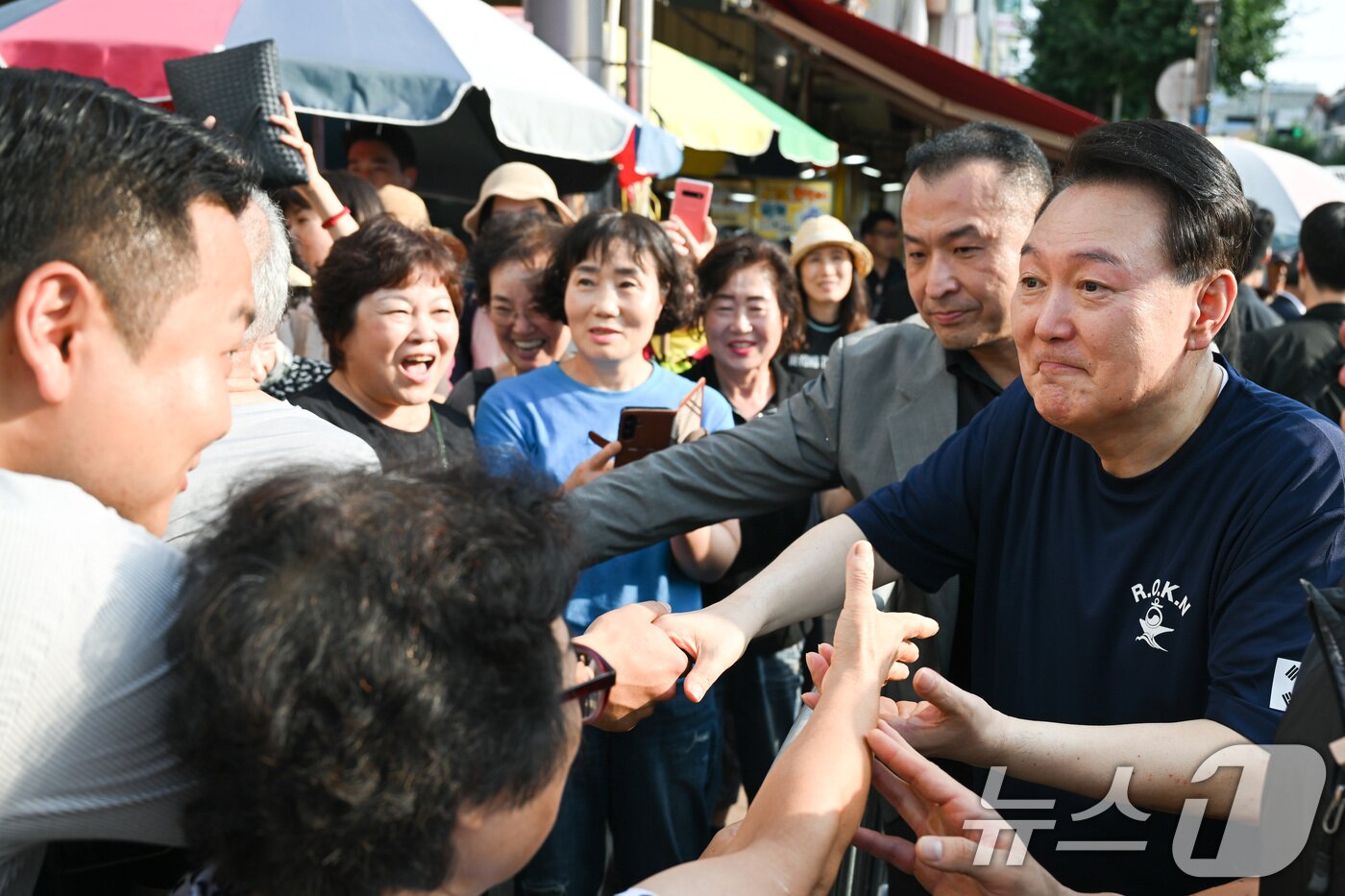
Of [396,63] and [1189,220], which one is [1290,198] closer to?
[396,63]

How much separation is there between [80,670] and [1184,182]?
176cm

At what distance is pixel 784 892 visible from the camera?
1497mm

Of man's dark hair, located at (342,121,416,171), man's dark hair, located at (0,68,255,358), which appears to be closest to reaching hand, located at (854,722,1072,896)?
man's dark hair, located at (0,68,255,358)

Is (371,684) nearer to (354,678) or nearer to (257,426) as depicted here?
(354,678)

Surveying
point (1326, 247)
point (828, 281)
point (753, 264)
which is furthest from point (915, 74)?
point (753, 264)

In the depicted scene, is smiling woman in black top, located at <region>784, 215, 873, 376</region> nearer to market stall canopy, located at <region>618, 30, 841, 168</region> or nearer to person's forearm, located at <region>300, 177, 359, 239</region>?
market stall canopy, located at <region>618, 30, 841, 168</region>

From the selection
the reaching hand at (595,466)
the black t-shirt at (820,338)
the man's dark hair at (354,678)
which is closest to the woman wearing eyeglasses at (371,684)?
the man's dark hair at (354,678)

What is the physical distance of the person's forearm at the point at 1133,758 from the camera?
1.75m

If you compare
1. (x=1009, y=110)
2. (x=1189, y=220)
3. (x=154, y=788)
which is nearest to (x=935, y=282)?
(x=1189, y=220)

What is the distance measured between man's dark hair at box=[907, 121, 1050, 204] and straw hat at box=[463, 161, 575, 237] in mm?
2946

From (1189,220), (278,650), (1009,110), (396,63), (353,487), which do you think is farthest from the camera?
(1009,110)

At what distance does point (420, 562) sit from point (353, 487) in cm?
14

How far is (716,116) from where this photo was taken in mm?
8750

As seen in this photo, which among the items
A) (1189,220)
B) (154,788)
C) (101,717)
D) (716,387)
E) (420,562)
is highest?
(1189,220)
